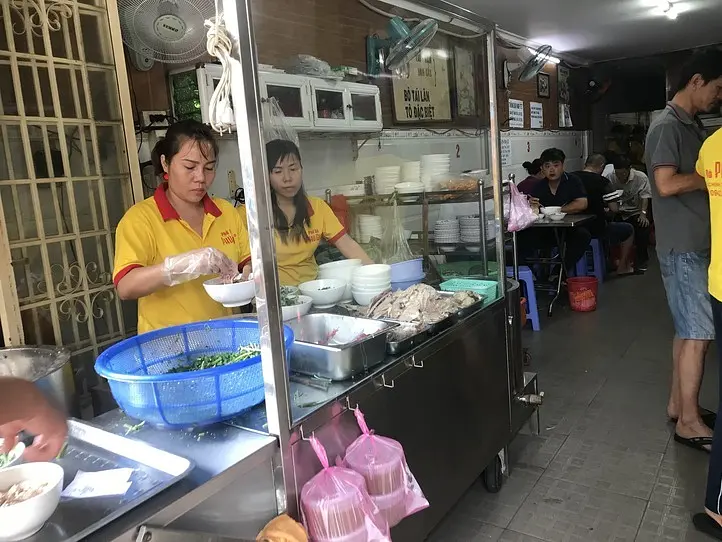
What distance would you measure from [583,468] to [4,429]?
2.24 m

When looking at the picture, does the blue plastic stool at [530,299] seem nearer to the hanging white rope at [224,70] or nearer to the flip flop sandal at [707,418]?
the flip flop sandal at [707,418]

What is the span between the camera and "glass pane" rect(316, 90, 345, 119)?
9.56 feet

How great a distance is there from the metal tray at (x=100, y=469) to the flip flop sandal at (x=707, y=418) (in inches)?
101

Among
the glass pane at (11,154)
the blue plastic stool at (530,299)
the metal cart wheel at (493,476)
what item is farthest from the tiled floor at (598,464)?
the glass pane at (11,154)

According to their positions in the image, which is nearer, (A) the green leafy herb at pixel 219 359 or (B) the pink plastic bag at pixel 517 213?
(A) the green leafy herb at pixel 219 359

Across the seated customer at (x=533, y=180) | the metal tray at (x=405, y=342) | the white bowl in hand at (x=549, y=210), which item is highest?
the seated customer at (x=533, y=180)

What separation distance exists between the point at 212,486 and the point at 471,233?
5.51 feet

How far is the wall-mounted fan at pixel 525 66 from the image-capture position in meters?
6.56

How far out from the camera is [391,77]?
2957 mm

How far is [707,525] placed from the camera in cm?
204

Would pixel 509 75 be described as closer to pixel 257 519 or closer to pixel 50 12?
pixel 50 12

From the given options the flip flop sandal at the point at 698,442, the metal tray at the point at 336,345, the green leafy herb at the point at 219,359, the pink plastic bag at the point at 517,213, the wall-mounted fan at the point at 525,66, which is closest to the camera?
the green leafy herb at the point at 219,359

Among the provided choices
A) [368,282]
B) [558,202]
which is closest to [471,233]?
[368,282]

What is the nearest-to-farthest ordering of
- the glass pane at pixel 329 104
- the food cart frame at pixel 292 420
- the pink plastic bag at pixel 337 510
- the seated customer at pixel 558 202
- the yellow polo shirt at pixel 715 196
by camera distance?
the food cart frame at pixel 292 420, the pink plastic bag at pixel 337 510, the yellow polo shirt at pixel 715 196, the glass pane at pixel 329 104, the seated customer at pixel 558 202
